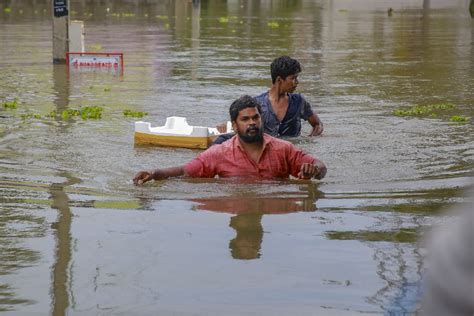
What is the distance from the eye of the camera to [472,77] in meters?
20.4

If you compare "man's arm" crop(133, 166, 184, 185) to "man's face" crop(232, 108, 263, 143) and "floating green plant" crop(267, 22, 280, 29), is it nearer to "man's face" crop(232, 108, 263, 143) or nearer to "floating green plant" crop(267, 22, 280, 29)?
"man's face" crop(232, 108, 263, 143)

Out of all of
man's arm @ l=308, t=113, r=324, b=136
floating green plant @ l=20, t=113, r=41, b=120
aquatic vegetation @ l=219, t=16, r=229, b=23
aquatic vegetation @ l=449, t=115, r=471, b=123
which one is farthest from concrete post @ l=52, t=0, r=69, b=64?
aquatic vegetation @ l=219, t=16, r=229, b=23

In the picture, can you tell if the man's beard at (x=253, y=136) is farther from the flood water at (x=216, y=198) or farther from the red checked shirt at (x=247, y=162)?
the flood water at (x=216, y=198)

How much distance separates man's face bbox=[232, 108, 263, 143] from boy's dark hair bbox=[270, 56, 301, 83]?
7.47 ft

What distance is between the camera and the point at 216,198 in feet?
29.1

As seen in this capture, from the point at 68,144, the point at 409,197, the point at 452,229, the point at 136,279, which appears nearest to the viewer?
the point at 452,229

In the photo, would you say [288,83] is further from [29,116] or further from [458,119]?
[29,116]

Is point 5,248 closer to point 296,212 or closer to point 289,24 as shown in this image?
point 296,212

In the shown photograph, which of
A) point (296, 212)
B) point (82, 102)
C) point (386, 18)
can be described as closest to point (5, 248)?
point (296, 212)

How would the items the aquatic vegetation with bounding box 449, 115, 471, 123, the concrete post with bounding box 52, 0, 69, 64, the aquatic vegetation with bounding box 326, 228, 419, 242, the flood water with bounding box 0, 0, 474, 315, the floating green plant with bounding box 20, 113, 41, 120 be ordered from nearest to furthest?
→ the flood water with bounding box 0, 0, 474, 315, the aquatic vegetation with bounding box 326, 228, 419, 242, the aquatic vegetation with bounding box 449, 115, 471, 123, the floating green plant with bounding box 20, 113, 41, 120, the concrete post with bounding box 52, 0, 69, 64

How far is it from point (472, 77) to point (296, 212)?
42.4 ft

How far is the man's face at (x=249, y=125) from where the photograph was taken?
8.99 m

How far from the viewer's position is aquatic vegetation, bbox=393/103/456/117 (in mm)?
15102

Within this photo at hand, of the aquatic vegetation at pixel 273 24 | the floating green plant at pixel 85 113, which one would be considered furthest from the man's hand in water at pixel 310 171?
the aquatic vegetation at pixel 273 24
